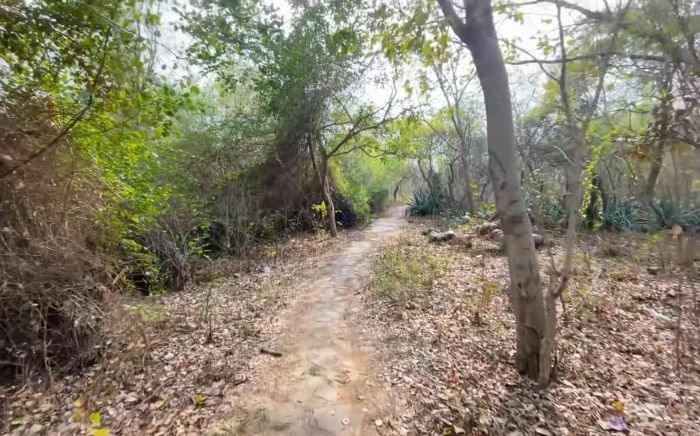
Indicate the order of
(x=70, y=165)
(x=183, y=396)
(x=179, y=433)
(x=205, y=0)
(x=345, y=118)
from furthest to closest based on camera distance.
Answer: (x=345, y=118)
(x=205, y=0)
(x=70, y=165)
(x=183, y=396)
(x=179, y=433)

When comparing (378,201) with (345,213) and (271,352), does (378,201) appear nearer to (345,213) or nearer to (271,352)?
(345,213)

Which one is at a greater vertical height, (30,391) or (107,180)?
(107,180)

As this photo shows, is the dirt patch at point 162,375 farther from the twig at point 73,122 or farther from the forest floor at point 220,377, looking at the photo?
the twig at point 73,122

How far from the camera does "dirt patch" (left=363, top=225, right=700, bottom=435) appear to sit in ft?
6.66

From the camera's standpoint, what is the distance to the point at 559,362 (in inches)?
99.7

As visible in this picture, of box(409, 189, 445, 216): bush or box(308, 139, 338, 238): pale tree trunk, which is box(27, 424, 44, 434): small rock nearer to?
box(308, 139, 338, 238): pale tree trunk

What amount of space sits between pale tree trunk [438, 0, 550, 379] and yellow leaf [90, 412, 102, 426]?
3.21 meters

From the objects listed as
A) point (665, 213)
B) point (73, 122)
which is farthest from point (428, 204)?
point (73, 122)

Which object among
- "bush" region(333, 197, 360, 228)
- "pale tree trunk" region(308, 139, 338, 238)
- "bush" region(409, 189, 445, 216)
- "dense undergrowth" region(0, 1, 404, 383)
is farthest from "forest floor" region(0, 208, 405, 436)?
"bush" region(409, 189, 445, 216)

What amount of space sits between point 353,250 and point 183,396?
209 inches

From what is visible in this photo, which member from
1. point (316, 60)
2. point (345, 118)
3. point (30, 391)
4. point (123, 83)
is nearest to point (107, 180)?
point (123, 83)

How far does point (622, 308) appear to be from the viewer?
3715mm

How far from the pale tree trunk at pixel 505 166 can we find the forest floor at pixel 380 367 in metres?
0.52

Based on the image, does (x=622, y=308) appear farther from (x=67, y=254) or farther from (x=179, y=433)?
(x=67, y=254)
